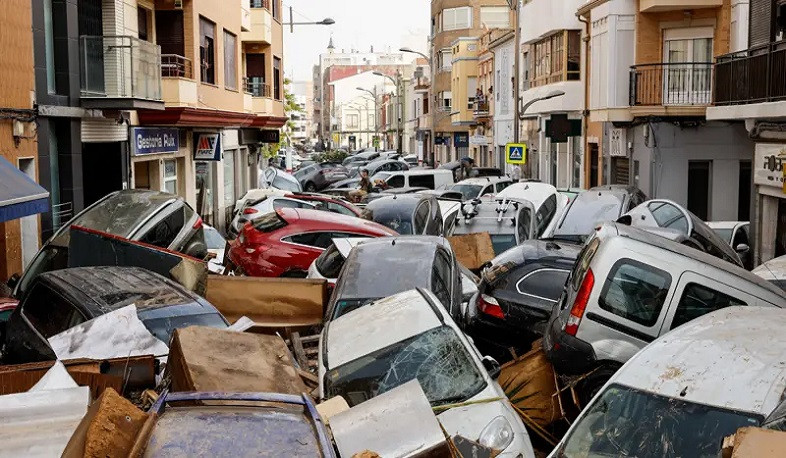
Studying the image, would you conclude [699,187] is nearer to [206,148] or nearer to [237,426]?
[206,148]

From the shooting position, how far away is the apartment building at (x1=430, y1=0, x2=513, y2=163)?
59875mm

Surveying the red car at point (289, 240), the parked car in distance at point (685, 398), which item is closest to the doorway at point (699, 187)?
the red car at point (289, 240)

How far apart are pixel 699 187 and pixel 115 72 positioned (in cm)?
1387

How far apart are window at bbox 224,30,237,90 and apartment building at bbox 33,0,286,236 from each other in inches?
1.4

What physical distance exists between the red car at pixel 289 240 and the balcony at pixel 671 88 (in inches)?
433

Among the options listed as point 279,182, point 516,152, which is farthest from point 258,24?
point 516,152

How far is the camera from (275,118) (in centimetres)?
3616

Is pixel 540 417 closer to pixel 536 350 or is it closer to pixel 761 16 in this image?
pixel 536 350

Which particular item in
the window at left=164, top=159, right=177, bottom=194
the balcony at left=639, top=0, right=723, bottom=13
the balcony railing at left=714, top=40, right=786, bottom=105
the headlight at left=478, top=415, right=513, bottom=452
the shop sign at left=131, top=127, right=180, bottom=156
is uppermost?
the balcony at left=639, top=0, right=723, bottom=13

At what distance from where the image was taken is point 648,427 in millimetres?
5836

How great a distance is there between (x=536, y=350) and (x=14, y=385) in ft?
14.3

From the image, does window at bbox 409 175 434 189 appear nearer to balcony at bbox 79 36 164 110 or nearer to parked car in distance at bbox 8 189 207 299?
balcony at bbox 79 36 164 110

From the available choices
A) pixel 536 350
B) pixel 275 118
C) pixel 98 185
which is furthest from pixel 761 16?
pixel 275 118

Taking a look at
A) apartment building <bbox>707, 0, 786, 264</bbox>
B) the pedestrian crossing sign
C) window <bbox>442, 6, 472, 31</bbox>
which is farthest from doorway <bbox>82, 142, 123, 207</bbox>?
window <bbox>442, 6, 472, 31</bbox>
